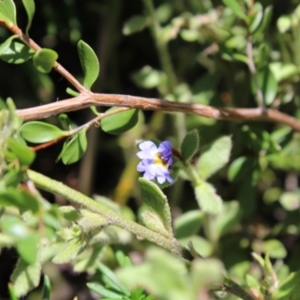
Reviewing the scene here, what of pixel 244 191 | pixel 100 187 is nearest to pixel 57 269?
pixel 100 187

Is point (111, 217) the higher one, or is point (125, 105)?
point (125, 105)

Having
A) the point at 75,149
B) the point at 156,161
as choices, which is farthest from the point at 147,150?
the point at 75,149

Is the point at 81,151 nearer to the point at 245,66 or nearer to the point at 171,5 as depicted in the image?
the point at 245,66

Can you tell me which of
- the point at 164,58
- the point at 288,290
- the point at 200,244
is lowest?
the point at 200,244

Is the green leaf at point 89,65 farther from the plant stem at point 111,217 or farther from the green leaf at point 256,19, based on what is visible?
the green leaf at point 256,19

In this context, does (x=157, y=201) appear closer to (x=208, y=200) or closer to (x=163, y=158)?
(x=163, y=158)

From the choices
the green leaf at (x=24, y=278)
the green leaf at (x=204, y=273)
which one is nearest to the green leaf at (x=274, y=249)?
the green leaf at (x=24, y=278)
